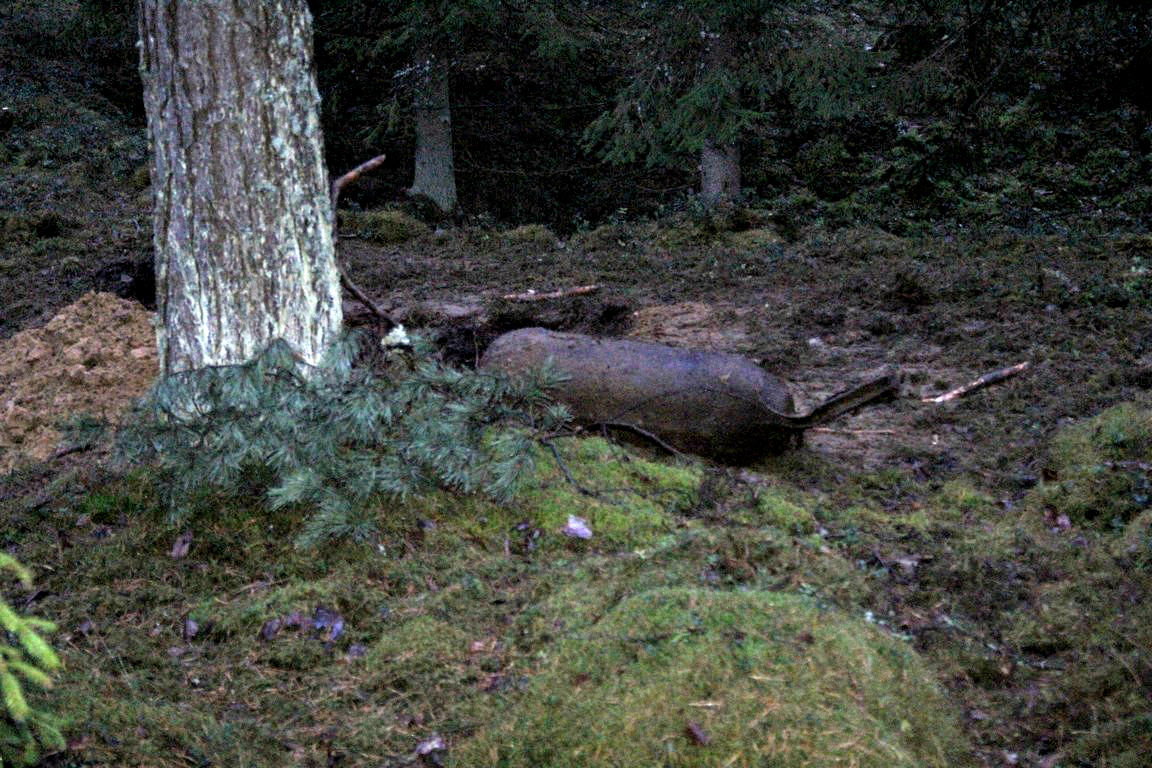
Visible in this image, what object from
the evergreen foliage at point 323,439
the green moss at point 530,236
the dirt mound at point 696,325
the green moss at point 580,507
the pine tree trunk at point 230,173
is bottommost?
the green moss at point 530,236

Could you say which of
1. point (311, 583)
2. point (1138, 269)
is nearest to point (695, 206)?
point (1138, 269)

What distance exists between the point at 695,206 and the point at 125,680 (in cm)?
944

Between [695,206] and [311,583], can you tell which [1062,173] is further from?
[311,583]

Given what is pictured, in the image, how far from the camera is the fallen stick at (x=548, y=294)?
789cm

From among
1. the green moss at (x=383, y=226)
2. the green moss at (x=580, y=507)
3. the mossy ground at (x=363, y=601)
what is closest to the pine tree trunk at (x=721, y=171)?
the green moss at (x=383, y=226)

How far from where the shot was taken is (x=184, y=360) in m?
4.56

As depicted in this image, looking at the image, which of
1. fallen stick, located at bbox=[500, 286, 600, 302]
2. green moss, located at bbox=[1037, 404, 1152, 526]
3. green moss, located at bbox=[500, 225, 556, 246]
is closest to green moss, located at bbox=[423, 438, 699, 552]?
green moss, located at bbox=[1037, 404, 1152, 526]

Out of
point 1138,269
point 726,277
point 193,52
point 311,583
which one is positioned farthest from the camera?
point 726,277

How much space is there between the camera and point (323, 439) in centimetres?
384

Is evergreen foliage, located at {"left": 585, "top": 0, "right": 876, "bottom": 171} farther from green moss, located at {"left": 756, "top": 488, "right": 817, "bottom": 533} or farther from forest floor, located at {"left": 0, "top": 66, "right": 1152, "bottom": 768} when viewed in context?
green moss, located at {"left": 756, "top": 488, "right": 817, "bottom": 533}

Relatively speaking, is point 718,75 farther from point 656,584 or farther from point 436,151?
point 656,584

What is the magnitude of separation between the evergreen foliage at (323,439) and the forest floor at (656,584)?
152mm

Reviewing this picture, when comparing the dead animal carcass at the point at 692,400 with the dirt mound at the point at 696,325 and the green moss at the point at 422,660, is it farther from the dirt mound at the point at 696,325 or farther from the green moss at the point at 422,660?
the green moss at the point at 422,660

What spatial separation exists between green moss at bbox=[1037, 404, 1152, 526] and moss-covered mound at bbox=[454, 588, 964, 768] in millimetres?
1725
